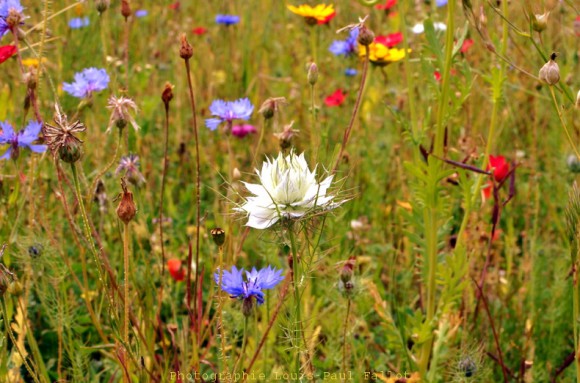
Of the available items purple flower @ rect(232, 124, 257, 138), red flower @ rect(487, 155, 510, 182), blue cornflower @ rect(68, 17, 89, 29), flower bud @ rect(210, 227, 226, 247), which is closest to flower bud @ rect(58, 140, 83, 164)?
flower bud @ rect(210, 227, 226, 247)

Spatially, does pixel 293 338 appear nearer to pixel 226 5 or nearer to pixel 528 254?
pixel 528 254

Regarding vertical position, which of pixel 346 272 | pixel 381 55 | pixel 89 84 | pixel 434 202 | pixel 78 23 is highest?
pixel 78 23

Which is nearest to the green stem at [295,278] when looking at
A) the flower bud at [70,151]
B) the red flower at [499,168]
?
the flower bud at [70,151]

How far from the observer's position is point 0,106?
167 cm

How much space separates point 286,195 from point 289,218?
0.03m

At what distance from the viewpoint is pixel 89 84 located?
154 cm

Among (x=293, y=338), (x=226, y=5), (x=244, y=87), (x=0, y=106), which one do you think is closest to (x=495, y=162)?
(x=293, y=338)

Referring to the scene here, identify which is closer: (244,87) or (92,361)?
(92,361)

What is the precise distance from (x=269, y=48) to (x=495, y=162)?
1748 mm

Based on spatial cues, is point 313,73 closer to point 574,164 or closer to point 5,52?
point 5,52

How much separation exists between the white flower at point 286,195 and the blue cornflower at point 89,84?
2.52ft

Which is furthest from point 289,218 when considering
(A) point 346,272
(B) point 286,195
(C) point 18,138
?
(C) point 18,138

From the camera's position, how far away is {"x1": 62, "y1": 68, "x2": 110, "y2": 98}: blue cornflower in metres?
1.54

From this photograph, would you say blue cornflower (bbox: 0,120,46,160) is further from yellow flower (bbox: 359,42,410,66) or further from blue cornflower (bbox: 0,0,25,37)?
yellow flower (bbox: 359,42,410,66)
